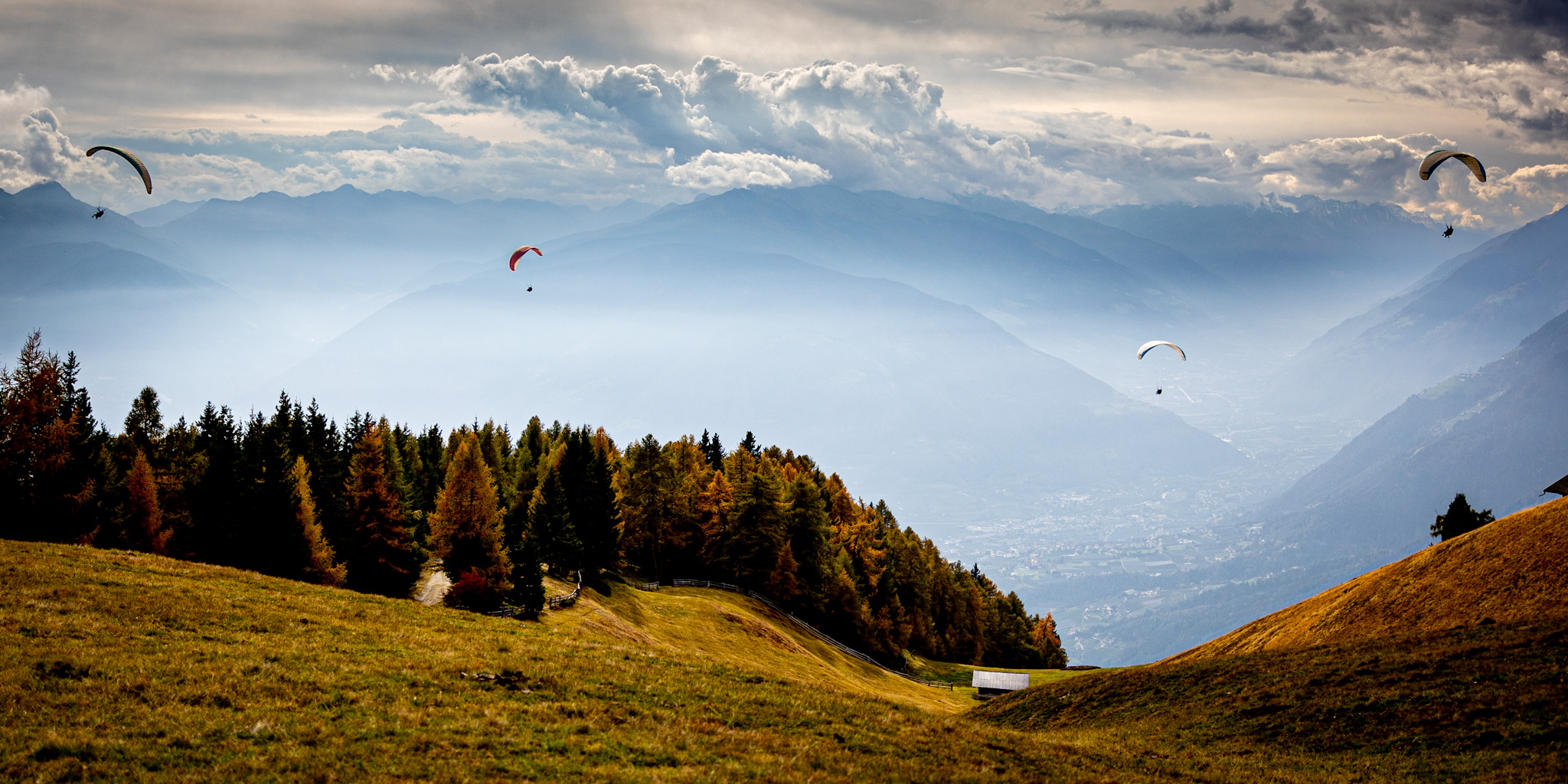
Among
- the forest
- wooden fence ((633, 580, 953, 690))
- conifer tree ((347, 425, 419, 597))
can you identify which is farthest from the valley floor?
wooden fence ((633, 580, 953, 690))

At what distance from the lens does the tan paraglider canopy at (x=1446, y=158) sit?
48500 millimetres

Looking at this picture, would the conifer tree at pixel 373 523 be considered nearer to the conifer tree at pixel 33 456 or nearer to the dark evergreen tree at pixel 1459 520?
the conifer tree at pixel 33 456

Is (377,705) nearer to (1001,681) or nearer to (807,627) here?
(807,627)

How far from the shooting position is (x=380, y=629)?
29203 mm

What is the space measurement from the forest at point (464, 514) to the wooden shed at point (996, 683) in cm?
980

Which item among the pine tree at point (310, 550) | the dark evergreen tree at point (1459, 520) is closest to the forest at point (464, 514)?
the pine tree at point (310, 550)

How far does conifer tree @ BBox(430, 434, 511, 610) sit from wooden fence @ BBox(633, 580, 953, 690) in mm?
22266

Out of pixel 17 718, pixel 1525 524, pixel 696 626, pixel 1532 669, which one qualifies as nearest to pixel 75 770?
pixel 17 718

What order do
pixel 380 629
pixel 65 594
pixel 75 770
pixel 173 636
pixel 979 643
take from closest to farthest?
pixel 75 770, pixel 173 636, pixel 65 594, pixel 380 629, pixel 979 643

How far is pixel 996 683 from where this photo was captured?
69.6 metres

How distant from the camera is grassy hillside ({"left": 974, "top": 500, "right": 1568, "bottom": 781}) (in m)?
26.0

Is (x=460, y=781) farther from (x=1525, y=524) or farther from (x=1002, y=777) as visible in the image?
(x=1525, y=524)

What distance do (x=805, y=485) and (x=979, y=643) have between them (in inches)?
1607

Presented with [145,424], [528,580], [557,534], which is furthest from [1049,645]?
[145,424]
